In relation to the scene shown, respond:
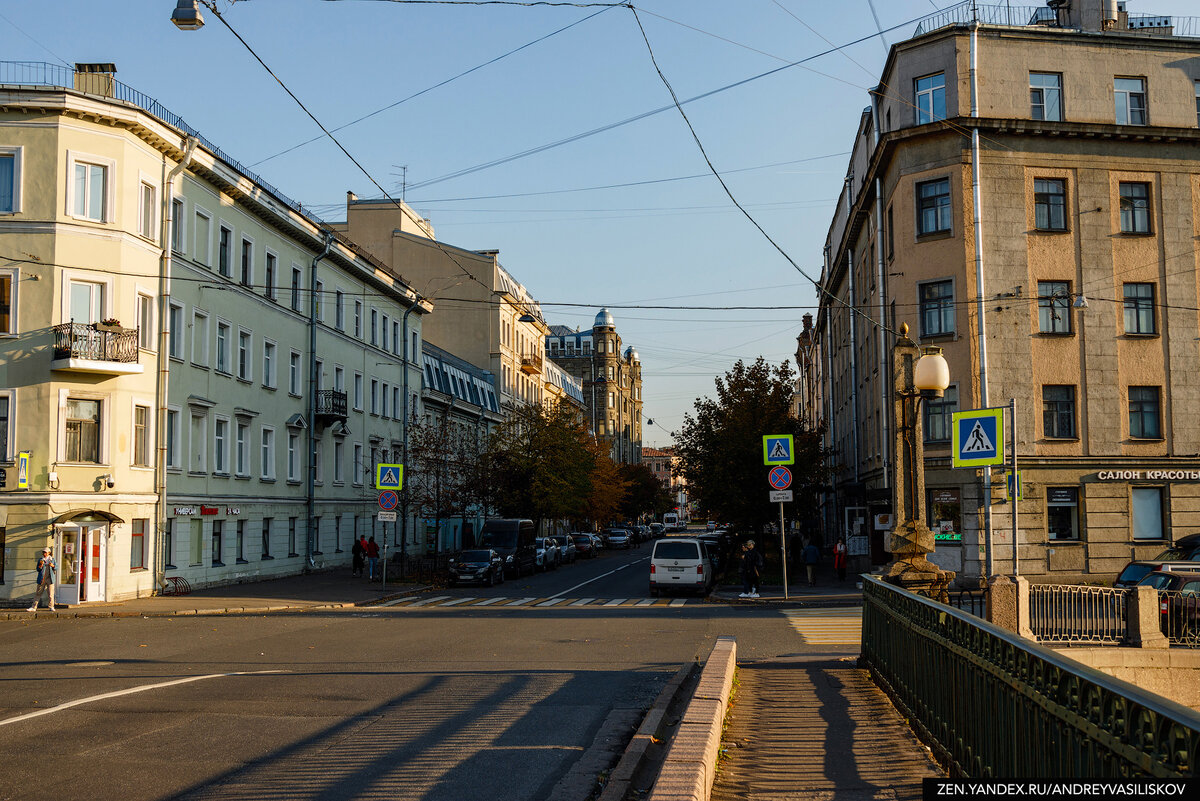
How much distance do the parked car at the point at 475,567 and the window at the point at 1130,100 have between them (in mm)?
25026

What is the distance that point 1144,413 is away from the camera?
32.9 m

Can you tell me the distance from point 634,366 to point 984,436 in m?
146

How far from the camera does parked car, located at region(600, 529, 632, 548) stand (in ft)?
260

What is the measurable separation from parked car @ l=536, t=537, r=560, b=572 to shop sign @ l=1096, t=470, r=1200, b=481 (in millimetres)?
24020

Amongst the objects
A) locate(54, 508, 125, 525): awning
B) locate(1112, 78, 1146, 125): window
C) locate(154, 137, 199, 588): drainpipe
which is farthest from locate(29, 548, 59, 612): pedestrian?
locate(1112, 78, 1146, 125): window

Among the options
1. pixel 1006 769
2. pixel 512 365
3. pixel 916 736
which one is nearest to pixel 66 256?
pixel 916 736

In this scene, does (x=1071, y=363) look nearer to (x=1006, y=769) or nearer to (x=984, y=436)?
(x=984, y=436)

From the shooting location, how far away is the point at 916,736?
8.74 metres

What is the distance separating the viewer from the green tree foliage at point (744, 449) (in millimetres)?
39656

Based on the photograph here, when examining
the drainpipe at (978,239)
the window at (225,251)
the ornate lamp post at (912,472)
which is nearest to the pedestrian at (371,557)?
the window at (225,251)

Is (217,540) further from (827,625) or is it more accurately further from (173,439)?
(827,625)

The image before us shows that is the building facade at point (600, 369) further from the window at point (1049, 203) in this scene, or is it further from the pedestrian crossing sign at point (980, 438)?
the pedestrian crossing sign at point (980, 438)

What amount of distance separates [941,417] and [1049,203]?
24.8 ft

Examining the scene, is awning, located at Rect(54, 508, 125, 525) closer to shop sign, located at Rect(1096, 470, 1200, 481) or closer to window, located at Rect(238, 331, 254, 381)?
window, located at Rect(238, 331, 254, 381)
